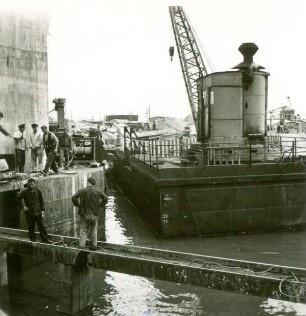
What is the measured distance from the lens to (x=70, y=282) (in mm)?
8953

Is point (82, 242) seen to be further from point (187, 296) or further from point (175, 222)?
point (175, 222)

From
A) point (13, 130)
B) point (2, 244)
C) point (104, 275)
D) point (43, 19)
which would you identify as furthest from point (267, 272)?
point (43, 19)

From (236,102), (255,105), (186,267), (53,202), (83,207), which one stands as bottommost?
(186,267)

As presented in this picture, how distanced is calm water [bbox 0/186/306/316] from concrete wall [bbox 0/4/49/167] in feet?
19.6

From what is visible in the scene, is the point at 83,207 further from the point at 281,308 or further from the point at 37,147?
the point at 37,147

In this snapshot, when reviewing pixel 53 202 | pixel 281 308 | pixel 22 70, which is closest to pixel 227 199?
pixel 281 308

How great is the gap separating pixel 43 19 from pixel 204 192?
9.02 meters

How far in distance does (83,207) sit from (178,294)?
3299mm

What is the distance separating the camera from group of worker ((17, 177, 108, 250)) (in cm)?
921

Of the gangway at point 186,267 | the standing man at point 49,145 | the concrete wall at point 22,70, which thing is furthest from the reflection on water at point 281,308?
the concrete wall at point 22,70

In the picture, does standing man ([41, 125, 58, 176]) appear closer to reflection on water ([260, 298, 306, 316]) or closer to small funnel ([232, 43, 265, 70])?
reflection on water ([260, 298, 306, 316])

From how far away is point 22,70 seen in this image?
15.5 metres

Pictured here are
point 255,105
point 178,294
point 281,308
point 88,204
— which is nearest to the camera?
point 88,204

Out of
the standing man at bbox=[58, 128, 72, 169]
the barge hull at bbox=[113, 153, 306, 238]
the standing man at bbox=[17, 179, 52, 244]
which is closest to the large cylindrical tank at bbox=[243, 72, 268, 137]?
the barge hull at bbox=[113, 153, 306, 238]
